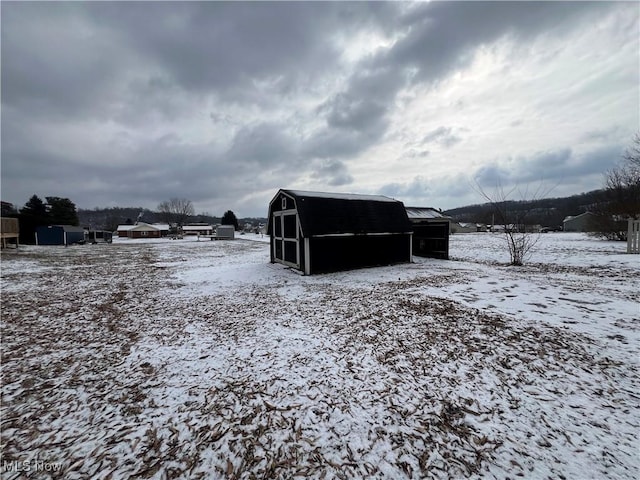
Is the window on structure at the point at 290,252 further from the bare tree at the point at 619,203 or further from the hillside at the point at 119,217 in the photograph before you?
the hillside at the point at 119,217

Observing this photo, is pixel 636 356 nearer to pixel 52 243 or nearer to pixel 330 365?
pixel 330 365

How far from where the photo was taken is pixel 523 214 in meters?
14.2

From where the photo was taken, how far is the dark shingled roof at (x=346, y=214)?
11352mm

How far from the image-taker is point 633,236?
13844mm

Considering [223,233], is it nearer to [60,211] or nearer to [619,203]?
[60,211]

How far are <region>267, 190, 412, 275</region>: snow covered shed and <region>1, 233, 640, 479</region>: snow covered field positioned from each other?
4.31 m

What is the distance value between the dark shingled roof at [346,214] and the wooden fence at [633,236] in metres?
11.2

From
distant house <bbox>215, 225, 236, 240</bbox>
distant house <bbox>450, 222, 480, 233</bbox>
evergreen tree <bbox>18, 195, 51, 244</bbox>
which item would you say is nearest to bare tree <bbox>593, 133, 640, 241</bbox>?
distant house <bbox>450, 222, 480, 233</bbox>

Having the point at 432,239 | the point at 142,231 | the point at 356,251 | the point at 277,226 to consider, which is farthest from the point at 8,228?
the point at 432,239

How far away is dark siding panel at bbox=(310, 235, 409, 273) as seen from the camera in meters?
11.5

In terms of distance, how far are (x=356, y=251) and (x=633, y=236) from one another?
47.7 feet

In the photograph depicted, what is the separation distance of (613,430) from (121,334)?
775cm

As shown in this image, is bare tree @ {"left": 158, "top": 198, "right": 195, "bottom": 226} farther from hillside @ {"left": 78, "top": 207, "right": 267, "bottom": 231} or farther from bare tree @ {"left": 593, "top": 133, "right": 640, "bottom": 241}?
bare tree @ {"left": 593, "top": 133, "right": 640, "bottom": 241}

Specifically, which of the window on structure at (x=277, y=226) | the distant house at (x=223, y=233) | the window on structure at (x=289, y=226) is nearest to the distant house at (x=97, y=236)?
the distant house at (x=223, y=233)
